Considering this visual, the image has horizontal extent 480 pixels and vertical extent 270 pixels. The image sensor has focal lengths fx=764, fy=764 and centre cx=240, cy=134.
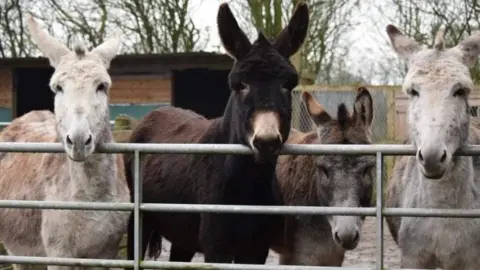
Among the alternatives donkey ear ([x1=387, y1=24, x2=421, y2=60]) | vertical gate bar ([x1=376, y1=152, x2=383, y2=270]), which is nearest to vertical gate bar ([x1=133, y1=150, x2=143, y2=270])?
vertical gate bar ([x1=376, y1=152, x2=383, y2=270])

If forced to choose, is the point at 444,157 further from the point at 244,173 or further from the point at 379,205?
the point at 244,173

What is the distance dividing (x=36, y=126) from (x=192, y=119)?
1.28 m

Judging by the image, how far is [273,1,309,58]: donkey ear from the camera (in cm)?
466

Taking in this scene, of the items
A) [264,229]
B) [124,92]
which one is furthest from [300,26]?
[124,92]

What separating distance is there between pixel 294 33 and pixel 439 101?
4.02 ft

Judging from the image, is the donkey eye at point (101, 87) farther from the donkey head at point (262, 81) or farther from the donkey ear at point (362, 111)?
the donkey ear at point (362, 111)

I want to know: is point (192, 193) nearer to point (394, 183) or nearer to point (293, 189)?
point (293, 189)

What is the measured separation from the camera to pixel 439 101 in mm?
3791

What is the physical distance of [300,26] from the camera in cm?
470

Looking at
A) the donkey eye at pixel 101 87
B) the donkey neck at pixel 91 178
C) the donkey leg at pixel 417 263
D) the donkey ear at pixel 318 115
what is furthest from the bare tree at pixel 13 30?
the donkey leg at pixel 417 263

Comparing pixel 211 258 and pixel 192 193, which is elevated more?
pixel 192 193

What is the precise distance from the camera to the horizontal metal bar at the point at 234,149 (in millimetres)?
3781

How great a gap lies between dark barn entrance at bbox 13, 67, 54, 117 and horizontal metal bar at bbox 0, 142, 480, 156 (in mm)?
14387

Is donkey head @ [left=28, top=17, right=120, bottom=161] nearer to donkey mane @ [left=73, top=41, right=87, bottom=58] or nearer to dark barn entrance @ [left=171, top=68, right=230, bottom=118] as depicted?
donkey mane @ [left=73, top=41, right=87, bottom=58]
